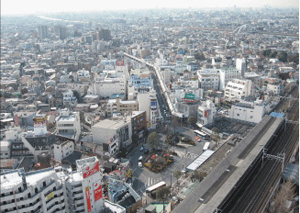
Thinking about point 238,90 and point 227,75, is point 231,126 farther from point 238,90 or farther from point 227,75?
point 227,75

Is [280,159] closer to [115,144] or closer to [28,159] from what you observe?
[115,144]

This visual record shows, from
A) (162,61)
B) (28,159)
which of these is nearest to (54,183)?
(28,159)

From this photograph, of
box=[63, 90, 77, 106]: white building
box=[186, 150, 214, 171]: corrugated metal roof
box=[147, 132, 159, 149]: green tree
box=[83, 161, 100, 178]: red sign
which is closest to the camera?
box=[83, 161, 100, 178]: red sign

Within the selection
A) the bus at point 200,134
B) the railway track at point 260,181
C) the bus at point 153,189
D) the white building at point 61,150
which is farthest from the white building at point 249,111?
the white building at point 61,150

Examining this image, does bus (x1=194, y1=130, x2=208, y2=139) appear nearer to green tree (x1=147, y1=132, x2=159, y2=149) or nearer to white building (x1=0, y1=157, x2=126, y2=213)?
green tree (x1=147, y1=132, x2=159, y2=149)

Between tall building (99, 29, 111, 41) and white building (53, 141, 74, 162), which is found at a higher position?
tall building (99, 29, 111, 41)

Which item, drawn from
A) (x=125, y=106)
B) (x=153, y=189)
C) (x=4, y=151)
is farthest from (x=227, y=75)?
(x=4, y=151)

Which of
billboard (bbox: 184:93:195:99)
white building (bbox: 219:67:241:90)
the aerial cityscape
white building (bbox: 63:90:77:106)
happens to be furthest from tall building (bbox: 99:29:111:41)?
billboard (bbox: 184:93:195:99)
